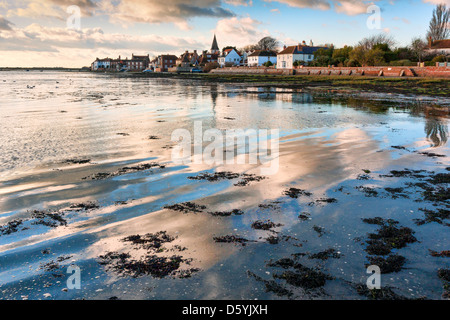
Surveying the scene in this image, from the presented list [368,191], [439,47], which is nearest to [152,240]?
[368,191]

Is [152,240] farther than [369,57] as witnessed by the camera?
No

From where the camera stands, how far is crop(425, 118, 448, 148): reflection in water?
1363 centimetres

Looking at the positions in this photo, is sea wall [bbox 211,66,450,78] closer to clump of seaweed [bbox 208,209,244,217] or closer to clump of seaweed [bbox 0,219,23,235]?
clump of seaweed [bbox 208,209,244,217]

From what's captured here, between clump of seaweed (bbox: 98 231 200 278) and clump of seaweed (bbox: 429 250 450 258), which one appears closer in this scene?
clump of seaweed (bbox: 98 231 200 278)

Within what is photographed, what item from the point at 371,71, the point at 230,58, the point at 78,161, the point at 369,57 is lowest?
the point at 78,161

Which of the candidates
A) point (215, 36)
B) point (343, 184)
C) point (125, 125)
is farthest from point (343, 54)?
point (215, 36)

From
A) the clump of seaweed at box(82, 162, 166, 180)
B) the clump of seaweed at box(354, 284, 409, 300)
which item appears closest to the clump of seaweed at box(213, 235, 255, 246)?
the clump of seaweed at box(354, 284, 409, 300)

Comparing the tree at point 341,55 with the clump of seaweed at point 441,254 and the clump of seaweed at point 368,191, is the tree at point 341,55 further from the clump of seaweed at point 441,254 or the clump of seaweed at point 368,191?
the clump of seaweed at point 441,254

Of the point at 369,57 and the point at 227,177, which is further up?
the point at 369,57

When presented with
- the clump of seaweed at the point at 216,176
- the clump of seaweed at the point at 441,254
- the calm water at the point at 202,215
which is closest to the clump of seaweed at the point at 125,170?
the calm water at the point at 202,215

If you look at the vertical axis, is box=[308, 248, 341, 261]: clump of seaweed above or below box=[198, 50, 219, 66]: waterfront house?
below

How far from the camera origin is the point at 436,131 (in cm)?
1583

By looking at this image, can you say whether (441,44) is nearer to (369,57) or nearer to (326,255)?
(369,57)

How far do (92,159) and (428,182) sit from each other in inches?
365
